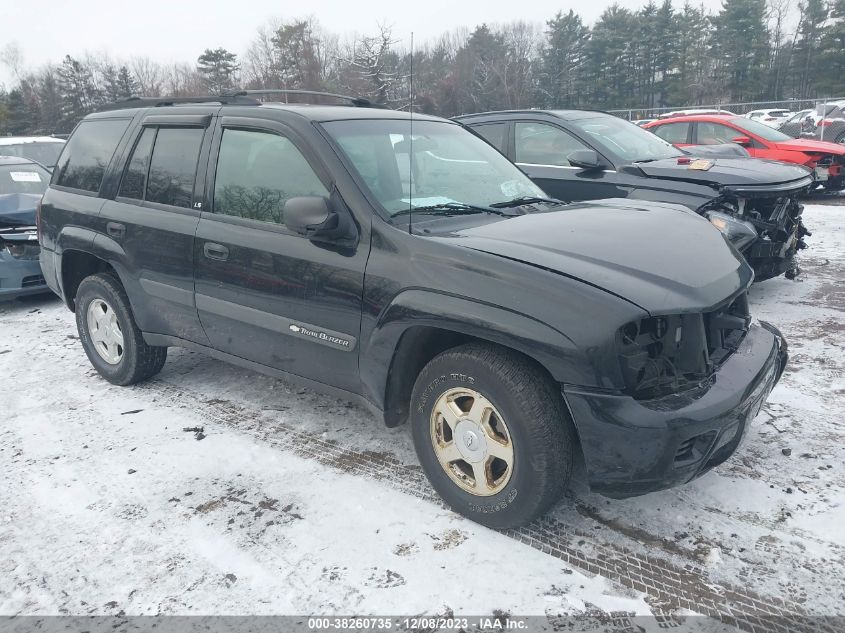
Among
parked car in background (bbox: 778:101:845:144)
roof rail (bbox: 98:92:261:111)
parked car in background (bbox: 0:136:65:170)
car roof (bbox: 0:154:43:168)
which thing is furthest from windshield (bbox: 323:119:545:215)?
parked car in background (bbox: 778:101:845:144)

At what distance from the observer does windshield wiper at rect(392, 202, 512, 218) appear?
3167 mm

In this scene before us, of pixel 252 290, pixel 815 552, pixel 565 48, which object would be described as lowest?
pixel 815 552

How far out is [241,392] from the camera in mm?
4387

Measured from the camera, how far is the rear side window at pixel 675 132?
1034 cm

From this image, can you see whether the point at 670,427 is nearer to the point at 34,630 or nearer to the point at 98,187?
the point at 34,630

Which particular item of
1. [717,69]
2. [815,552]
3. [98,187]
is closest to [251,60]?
[717,69]

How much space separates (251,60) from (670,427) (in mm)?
55775

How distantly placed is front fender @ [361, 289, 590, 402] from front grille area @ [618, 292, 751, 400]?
194 mm

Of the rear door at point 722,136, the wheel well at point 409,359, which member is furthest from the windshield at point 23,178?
the rear door at point 722,136

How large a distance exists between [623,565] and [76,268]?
425 centimetres

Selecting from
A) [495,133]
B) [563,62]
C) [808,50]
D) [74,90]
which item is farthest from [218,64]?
[495,133]

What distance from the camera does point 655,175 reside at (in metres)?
5.80

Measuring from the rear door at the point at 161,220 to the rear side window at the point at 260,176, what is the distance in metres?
0.22

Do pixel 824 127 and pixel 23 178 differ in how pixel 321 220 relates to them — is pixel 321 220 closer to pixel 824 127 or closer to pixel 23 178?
pixel 23 178
